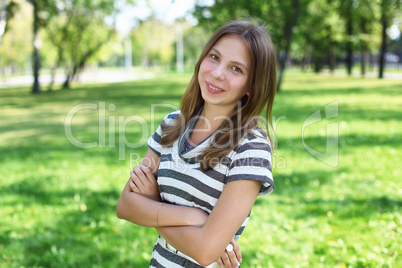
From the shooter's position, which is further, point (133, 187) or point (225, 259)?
point (133, 187)

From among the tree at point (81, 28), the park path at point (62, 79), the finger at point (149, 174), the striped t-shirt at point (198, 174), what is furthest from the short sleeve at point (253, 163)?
the park path at point (62, 79)

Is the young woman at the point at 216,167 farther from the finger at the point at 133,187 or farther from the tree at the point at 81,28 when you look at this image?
the tree at the point at 81,28

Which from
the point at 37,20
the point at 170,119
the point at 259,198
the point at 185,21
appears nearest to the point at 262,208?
the point at 259,198

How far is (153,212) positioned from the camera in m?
1.75

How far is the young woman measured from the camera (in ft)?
5.23

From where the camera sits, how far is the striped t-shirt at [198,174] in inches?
63.3

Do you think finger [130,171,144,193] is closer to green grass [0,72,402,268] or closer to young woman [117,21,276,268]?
young woman [117,21,276,268]

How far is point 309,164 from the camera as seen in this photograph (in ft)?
22.8

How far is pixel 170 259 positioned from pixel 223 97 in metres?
0.80

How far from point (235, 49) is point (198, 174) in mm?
574

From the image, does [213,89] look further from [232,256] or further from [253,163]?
[232,256]

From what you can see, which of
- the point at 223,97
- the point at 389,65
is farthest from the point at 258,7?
the point at 389,65

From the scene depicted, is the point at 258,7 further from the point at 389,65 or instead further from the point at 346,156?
the point at 389,65

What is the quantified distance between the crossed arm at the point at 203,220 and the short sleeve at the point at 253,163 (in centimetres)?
3
